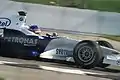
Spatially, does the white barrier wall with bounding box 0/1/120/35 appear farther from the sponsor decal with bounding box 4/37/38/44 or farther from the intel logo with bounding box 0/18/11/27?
the sponsor decal with bounding box 4/37/38/44

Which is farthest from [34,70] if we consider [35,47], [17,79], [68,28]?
[68,28]

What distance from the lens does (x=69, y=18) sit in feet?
57.9

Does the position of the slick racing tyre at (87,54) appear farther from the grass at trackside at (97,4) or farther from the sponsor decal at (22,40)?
the grass at trackside at (97,4)

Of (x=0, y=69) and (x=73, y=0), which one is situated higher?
(x=73, y=0)

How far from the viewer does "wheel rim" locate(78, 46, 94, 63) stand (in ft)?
35.6

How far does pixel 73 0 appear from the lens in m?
20.0

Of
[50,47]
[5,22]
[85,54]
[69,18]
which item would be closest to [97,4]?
[69,18]

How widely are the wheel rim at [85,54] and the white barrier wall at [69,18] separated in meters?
6.02

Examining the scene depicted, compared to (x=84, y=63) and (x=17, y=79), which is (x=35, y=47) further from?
(x=17, y=79)

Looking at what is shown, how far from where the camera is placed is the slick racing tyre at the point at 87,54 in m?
10.8

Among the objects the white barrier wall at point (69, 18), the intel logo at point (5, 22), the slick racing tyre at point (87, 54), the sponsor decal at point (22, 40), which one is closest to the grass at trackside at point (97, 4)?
the white barrier wall at point (69, 18)

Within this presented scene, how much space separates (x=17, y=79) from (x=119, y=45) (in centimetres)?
921

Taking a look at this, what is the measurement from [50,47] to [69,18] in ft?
21.3

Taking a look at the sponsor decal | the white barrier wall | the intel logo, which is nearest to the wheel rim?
the sponsor decal
